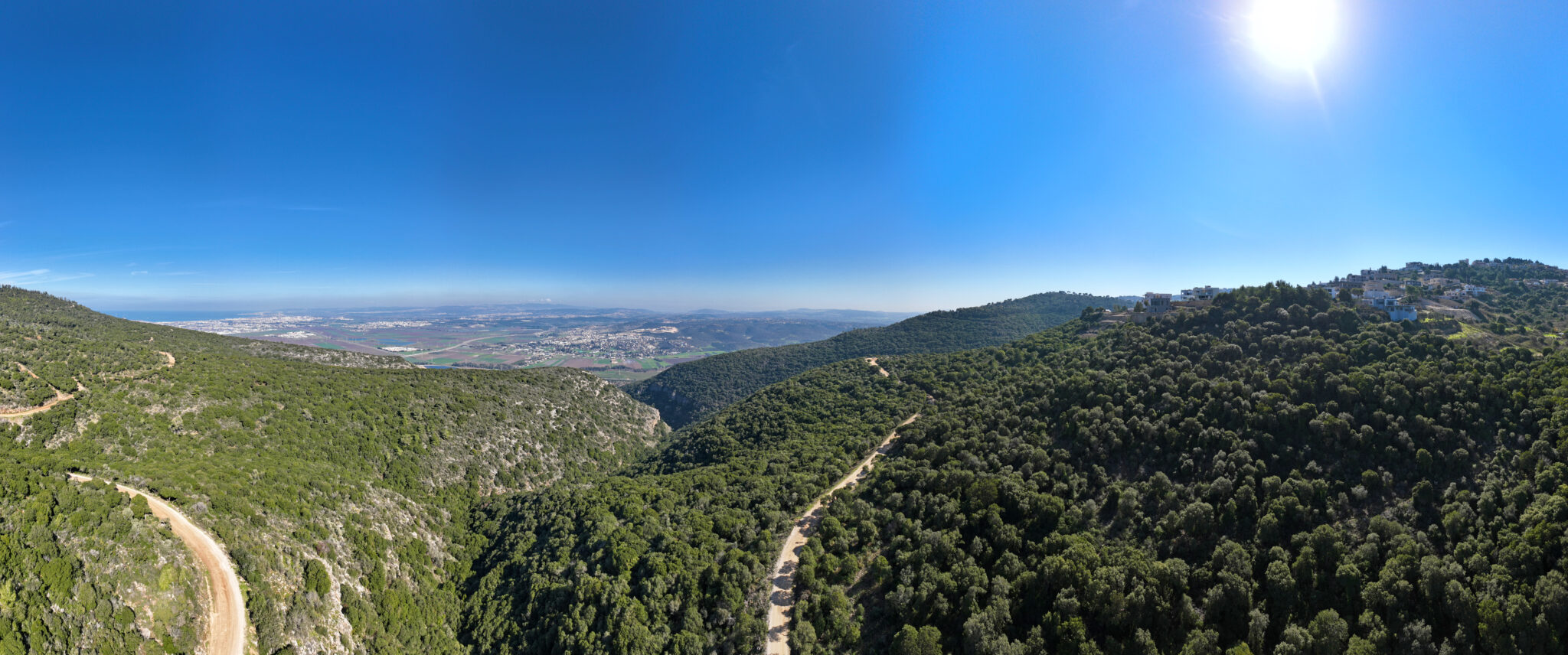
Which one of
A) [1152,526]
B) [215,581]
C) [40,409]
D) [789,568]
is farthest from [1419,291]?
[40,409]

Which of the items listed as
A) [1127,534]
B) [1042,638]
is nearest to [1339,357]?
[1127,534]

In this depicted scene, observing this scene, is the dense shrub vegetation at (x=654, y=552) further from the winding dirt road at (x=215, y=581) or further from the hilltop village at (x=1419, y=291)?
the hilltop village at (x=1419, y=291)

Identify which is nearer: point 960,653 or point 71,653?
point 71,653

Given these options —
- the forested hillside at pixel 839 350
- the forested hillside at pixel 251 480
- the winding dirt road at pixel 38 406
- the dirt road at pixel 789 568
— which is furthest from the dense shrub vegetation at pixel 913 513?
the forested hillside at pixel 839 350

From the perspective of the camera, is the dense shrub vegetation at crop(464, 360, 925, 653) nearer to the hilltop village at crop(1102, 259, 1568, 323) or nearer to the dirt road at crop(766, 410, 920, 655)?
the dirt road at crop(766, 410, 920, 655)

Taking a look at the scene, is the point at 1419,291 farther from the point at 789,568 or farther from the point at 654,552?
the point at 654,552

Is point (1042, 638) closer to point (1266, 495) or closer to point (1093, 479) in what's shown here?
point (1093, 479)

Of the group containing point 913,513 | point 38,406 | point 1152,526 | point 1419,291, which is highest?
point 1419,291
